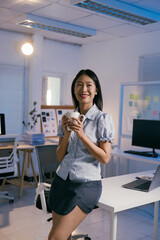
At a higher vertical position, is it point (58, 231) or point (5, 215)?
point (58, 231)

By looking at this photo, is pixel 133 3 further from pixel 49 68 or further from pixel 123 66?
pixel 49 68

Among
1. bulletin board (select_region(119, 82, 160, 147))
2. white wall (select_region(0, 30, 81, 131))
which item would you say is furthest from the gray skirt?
white wall (select_region(0, 30, 81, 131))

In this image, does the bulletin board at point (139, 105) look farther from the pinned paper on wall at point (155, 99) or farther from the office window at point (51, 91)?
the office window at point (51, 91)

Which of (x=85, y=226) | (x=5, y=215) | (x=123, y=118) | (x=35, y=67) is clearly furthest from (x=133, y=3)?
(x=5, y=215)

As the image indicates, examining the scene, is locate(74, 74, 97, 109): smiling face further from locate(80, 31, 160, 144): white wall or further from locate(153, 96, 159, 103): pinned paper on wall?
locate(80, 31, 160, 144): white wall

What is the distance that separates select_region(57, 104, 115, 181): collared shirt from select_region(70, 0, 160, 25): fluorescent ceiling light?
7.49 feet

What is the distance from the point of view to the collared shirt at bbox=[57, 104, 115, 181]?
1.71m

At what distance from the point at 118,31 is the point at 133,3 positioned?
4.43ft

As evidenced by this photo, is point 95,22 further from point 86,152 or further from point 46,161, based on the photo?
point 86,152

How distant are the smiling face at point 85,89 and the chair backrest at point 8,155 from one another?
251 centimetres

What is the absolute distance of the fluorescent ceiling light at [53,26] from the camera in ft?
15.1

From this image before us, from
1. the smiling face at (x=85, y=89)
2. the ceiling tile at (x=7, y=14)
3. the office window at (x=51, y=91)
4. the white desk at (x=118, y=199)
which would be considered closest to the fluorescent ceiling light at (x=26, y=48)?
Answer: the ceiling tile at (x=7, y=14)

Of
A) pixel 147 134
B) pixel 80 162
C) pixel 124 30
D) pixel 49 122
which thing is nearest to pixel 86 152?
pixel 80 162

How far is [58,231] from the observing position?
166 centimetres
